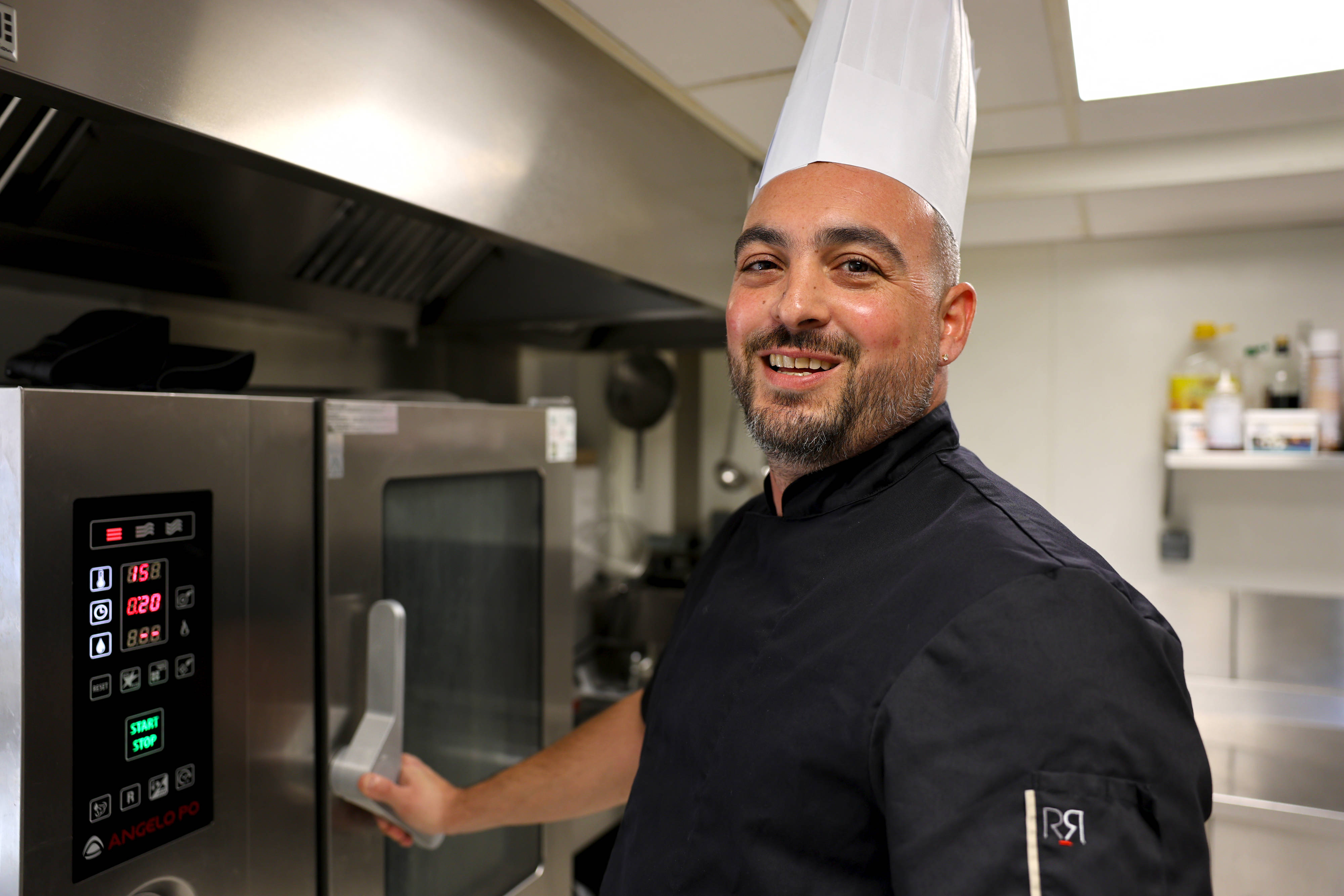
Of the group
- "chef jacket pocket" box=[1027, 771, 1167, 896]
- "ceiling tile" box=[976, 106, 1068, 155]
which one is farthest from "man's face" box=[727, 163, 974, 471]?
"ceiling tile" box=[976, 106, 1068, 155]

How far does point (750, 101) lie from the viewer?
1.54 m

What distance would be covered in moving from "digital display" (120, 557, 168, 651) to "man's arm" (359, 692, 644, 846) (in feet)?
1.29

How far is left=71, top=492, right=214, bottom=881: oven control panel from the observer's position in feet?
2.25

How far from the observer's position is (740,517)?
114 cm

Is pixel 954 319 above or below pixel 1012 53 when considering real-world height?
below

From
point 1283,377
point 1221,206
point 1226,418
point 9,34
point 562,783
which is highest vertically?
point 1221,206

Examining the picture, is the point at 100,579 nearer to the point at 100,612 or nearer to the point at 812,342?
the point at 100,612

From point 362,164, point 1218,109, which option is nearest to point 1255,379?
point 1218,109

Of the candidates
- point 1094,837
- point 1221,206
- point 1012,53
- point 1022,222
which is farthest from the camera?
point 1022,222

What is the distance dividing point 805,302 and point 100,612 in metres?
0.68

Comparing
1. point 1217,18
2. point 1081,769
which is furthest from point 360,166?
point 1217,18

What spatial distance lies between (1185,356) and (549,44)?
1.98 meters

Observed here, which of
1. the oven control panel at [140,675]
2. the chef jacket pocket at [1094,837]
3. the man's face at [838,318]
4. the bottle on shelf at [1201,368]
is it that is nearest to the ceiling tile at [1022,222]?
the bottle on shelf at [1201,368]

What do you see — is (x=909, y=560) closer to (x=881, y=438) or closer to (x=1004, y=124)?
(x=881, y=438)
